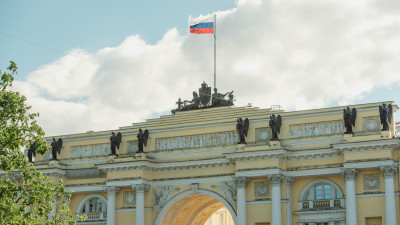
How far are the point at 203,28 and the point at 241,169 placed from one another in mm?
10180

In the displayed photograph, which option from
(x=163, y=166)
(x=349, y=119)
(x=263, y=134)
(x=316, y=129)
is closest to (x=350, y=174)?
(x=349, y=119)

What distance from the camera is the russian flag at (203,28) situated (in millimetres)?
42906

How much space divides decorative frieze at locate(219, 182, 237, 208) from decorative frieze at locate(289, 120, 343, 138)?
13.6ft

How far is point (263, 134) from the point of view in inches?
1484

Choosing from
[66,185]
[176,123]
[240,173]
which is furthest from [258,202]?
[66,185]

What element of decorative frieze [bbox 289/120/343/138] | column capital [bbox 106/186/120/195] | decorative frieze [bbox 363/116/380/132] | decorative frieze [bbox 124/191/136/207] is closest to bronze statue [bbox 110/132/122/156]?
column capital [bbox 106/186/120/195]

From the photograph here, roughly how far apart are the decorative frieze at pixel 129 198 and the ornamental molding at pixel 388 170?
13.9m

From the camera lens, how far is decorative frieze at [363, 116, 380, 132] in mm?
35156

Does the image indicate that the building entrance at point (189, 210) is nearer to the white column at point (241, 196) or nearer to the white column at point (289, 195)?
the white column at point (241, 196)

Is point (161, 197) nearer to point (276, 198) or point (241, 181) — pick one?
point (241, 181)

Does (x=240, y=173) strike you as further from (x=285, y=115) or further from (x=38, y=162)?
(x=38, y=162)

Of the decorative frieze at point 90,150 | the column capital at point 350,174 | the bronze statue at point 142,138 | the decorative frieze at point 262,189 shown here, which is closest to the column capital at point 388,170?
the column capital at point 350,174

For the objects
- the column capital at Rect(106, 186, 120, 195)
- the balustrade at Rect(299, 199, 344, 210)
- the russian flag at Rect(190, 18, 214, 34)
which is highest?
the russian flag at Rect(190, 18, 214, 34)

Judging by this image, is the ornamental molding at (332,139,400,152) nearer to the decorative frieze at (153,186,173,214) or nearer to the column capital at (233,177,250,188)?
the column capital at (233,177,250,188)
